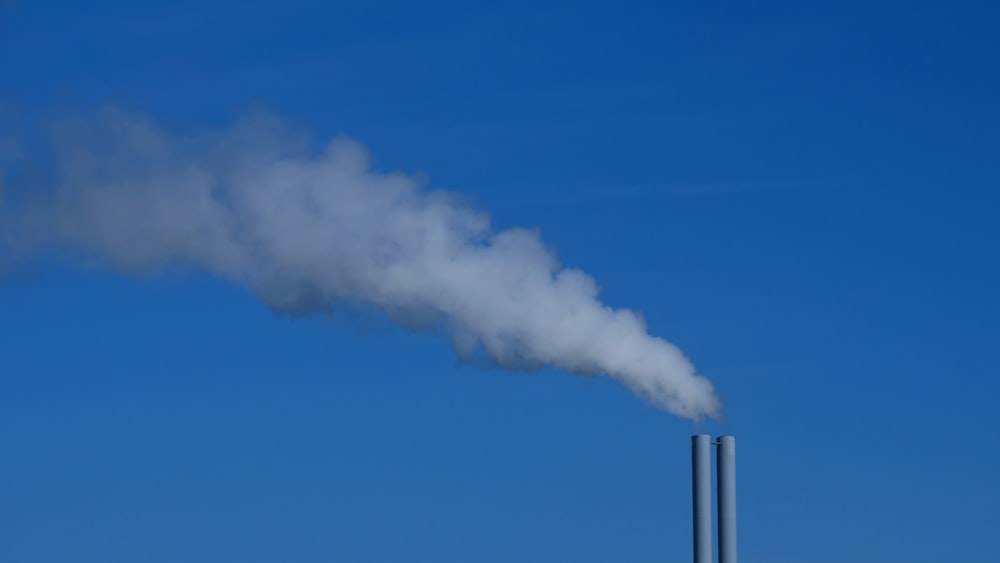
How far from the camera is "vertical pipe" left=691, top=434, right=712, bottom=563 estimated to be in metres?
32.0

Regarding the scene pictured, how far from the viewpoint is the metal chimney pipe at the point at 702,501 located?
3197 centimetres

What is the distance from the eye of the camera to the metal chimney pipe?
31969 millimetres

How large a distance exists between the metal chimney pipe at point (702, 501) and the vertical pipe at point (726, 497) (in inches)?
11.3

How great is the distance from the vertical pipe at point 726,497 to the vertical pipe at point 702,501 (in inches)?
11.3

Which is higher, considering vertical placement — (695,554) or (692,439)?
(692,439)

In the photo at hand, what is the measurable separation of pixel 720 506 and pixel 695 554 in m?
1.19

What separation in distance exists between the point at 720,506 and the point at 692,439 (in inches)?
62.1

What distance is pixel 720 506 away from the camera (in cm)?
3219

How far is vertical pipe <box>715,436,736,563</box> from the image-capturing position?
31.9 metres

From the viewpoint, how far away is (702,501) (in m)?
32.0

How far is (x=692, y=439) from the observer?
106 ft

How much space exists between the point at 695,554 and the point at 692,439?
251 cm

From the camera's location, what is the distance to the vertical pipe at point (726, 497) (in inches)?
1256

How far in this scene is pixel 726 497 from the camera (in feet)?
105
